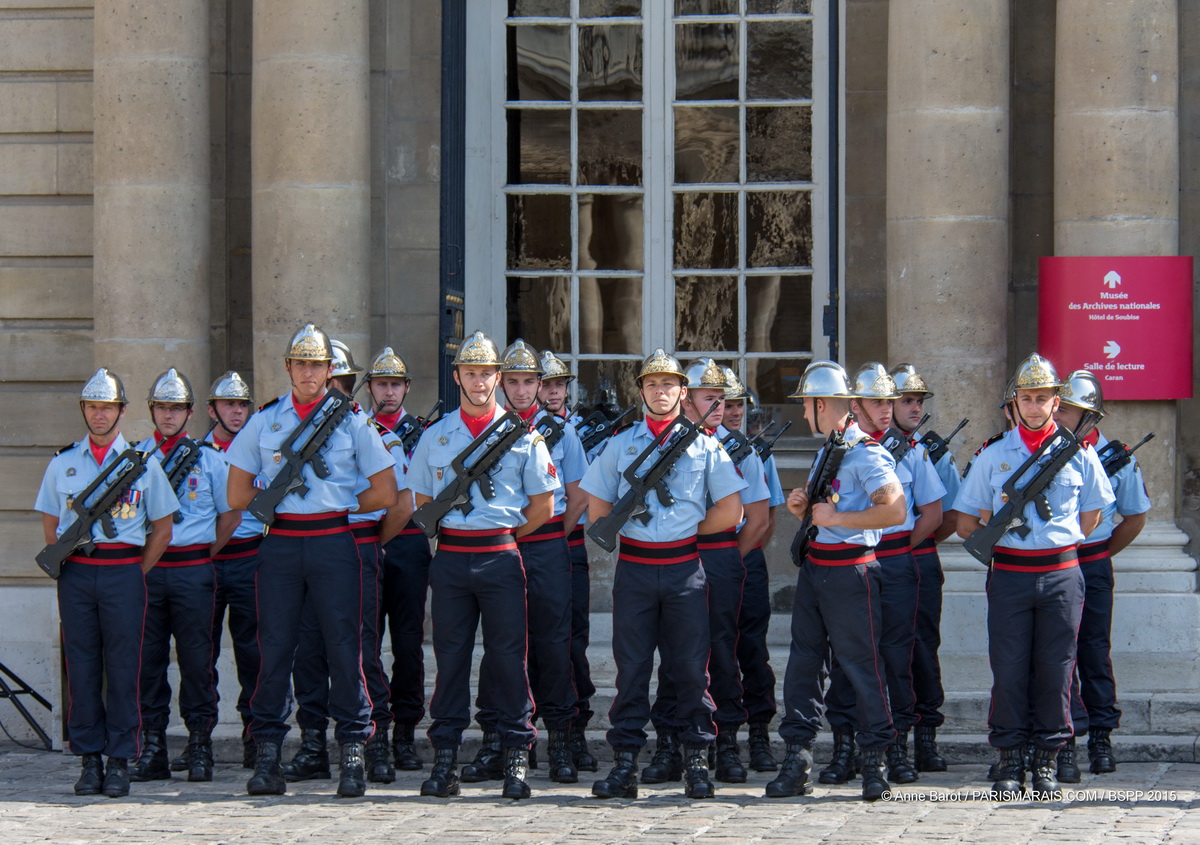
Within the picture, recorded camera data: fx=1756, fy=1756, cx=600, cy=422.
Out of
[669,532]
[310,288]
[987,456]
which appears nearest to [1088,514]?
[987,456]

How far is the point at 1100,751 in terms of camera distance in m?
8.13

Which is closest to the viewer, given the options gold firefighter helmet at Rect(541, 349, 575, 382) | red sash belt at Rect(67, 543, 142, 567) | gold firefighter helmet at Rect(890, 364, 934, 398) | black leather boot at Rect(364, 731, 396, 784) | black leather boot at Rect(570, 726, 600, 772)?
red sash belt at Rect(67, 543, 142, 567)

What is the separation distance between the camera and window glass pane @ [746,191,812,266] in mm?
11094

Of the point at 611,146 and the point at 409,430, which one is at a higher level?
the point at 611,146

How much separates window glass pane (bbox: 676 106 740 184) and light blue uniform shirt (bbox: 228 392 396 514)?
159 inches

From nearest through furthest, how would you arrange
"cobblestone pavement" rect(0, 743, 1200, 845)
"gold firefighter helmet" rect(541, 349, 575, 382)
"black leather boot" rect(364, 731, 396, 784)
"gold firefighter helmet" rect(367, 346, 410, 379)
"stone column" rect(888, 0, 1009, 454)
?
"cobblestone pavement" rect(0, 743, 1200, 845) → "black leather boot" rect(364, 731, 396, 784) → "gold firefighter helmet" rect(367, 346, 410, 379) → "gold firefighter helmet" rect(541, 349, 575, 382) → "stone column" rect(888, 0, 1009, 454)

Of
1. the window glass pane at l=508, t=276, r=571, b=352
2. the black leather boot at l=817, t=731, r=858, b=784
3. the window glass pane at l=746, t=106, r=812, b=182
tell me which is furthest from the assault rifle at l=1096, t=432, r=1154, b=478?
the window glass pane at l=508, t=276, r=571, b=352

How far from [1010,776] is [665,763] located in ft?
4.95

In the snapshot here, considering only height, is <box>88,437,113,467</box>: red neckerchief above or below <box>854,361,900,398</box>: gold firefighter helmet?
below

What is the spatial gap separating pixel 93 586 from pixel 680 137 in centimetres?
504

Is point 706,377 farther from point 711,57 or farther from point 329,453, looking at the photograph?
point 711,57

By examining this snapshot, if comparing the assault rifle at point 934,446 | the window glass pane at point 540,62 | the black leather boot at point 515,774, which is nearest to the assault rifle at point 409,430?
the black leather boot at point 515,774

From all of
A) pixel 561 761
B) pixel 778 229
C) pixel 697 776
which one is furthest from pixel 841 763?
pixel 778 229

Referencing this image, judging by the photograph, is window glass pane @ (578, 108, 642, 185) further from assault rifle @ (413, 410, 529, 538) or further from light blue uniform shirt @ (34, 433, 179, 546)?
light blue uniform shirt @ (34, 433, 179, 546)
